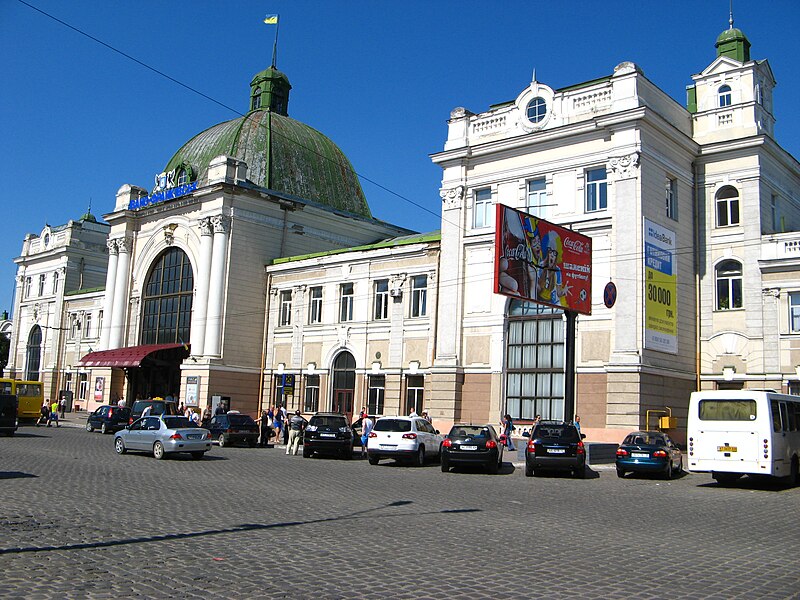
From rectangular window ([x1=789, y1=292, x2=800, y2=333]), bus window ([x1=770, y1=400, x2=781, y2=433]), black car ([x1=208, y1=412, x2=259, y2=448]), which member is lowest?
black car ([x1=208, y1=412, x2=259, y2=448])

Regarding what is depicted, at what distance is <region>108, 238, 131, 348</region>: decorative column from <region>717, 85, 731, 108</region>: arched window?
38.8 m

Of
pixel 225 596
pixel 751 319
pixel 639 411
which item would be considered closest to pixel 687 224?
pixel 751 319

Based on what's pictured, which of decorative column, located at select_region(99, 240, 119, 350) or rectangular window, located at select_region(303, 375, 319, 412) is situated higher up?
decorative column, located at select_region(99, 240, 119, 350)

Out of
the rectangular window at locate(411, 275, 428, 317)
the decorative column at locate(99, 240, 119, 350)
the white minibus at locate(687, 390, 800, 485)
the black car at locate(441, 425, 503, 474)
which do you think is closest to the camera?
the white minibus at locate(687, 390, 800, 485)

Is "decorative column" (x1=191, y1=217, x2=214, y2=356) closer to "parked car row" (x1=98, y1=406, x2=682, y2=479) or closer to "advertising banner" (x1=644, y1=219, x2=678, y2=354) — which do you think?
"parked car row" (x1=98, y1=406, x2=682, y2=479)

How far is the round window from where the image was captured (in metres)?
35.8

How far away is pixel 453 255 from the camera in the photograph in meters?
37.3

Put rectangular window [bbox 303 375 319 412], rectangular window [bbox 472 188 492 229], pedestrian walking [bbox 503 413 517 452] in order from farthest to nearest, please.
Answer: rectangular window [bbox 303 375 319 412] → rectangular window [bbox 472 188 492 229] → pedestrian walking [bbox 503 413 517 452]

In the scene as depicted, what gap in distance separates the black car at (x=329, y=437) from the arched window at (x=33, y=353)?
4696 cm

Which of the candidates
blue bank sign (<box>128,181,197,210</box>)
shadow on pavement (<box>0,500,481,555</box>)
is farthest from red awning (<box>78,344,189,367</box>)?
shadow on pavement (<box>0,500,481,555</box>)

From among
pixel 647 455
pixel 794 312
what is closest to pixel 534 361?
pixel 794 312

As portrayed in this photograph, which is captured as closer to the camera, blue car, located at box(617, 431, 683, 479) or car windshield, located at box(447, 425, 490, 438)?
blue car, located at box(617, 431, 683, 479)

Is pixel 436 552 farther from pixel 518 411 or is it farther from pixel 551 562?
pixel 518 411

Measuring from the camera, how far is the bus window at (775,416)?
68.3 ft
